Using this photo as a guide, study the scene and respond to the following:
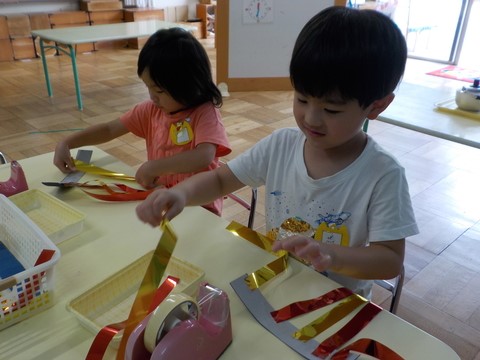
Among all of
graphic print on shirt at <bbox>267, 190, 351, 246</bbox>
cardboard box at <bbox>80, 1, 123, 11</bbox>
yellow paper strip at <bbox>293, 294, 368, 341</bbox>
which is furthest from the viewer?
cardboard box at <bbox>80, 1, 123, 11</bbox>

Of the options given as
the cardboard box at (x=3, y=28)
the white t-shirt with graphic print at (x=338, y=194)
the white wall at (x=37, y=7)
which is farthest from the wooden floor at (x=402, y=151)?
the white t-shirt with graphic print at (x=338, y=194)

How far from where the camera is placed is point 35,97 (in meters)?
3.83

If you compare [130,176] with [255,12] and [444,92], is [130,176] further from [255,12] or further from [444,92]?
[255,12]

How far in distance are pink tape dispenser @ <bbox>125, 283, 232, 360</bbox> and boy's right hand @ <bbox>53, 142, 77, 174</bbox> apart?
25.1 inches

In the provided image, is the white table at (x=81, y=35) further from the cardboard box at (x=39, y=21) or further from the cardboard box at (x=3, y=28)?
the cardboard box at (x=39, y=21)

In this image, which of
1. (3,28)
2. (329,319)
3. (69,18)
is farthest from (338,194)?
(69,18)

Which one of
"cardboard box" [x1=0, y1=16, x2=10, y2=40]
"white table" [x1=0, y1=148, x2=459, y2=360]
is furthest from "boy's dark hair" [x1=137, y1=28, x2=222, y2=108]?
"cardboard box" [x1=0, y1=16, x2=10, y2=40]

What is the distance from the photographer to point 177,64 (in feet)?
3.67

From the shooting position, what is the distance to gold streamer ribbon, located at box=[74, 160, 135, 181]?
1063 millimetres

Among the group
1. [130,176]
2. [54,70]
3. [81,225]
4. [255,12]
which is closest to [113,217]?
[81,225]

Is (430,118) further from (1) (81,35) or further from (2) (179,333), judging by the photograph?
(1) (81,35)

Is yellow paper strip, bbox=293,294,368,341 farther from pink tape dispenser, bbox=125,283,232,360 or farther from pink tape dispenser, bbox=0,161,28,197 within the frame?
pink tape dispenser, bbox=0,161,28,197

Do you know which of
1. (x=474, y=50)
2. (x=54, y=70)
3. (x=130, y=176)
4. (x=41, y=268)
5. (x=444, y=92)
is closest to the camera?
(x=41, y=268)

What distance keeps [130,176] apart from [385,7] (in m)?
4.86
